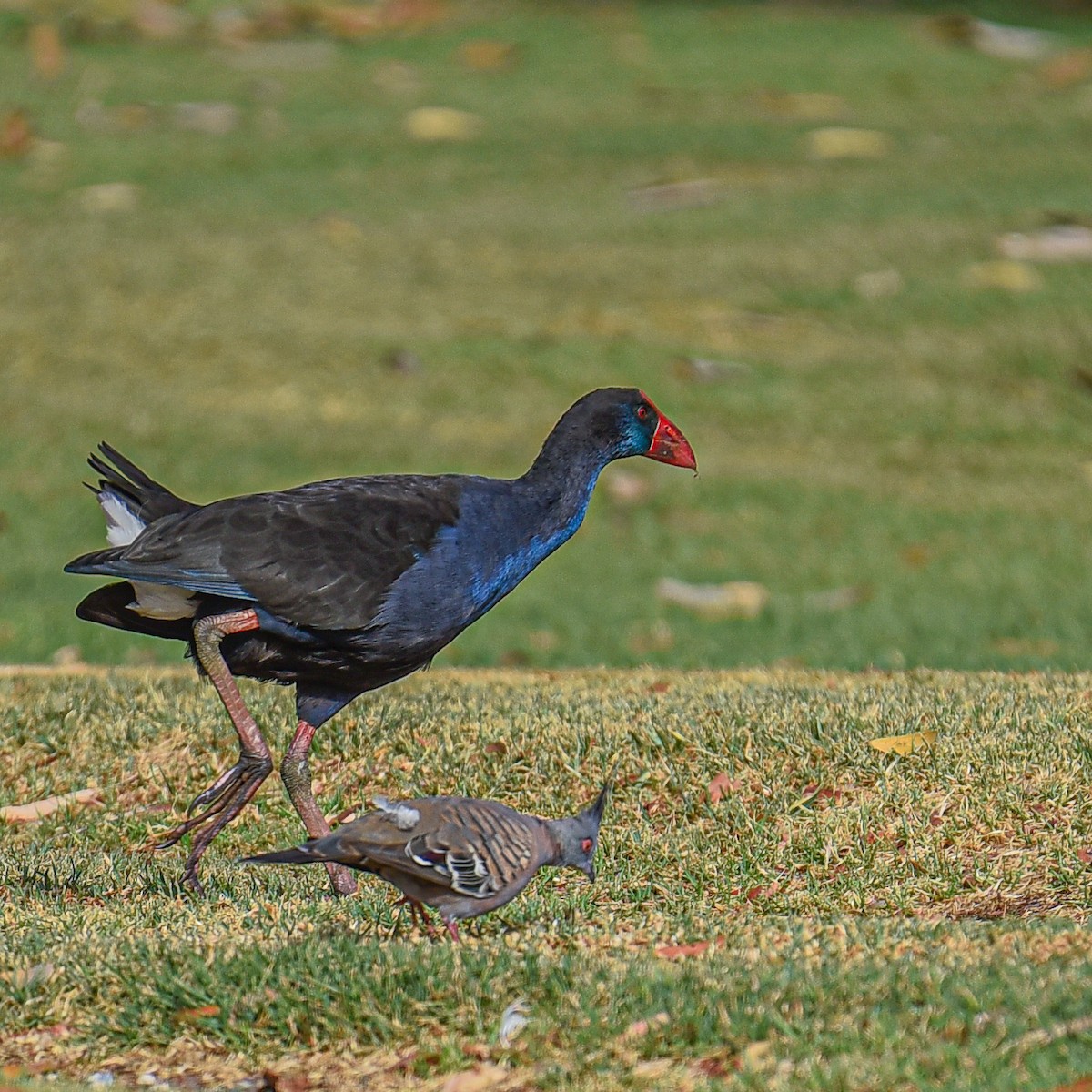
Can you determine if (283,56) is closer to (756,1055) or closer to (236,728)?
(236,728)

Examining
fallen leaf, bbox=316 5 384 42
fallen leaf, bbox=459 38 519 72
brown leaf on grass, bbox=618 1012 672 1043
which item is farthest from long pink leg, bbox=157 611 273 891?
fallen leaf, bbox=316 5 384 42

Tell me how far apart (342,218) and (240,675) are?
41.3ft

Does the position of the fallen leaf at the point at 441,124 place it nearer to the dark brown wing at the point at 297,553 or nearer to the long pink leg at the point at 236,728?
the dark brown wing at the point at 297,553

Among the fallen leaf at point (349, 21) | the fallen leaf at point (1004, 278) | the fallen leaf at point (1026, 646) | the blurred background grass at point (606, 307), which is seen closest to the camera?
the fallen leaf at point (1026, 646)

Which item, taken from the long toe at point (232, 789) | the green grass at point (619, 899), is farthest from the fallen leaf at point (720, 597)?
the long toe at point (232, 789)

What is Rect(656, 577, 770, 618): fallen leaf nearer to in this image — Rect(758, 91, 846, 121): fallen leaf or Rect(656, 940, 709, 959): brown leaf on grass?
Rect(656, 940, 709, 959): brown leaf on grass

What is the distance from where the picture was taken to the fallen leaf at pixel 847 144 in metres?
20.5

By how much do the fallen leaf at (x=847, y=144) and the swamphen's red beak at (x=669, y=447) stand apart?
1379cm

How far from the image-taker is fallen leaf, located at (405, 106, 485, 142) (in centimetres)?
2072

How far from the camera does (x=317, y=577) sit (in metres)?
6.34

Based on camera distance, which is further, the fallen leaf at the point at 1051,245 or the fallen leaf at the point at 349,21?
the fallen leaf at the point at 349,21

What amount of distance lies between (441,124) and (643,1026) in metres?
17.1

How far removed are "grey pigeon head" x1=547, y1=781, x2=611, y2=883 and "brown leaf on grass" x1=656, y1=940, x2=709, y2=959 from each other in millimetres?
417

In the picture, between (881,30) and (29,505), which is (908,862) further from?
(881,30)
